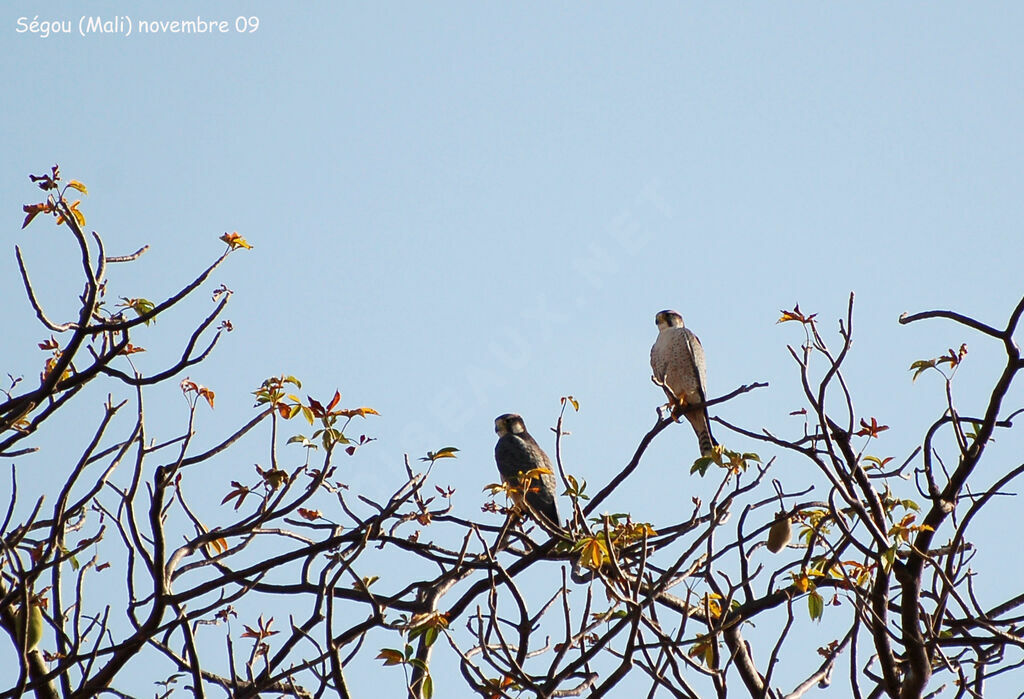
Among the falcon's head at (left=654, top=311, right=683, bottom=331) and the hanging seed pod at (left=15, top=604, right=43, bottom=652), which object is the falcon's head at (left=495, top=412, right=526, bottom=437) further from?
the hanging seed pod at (left=15, top=604, right=43, bottom=652)

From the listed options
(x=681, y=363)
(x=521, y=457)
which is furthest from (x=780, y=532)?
(x=521, y=457)

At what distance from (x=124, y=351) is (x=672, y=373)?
13.3 ft

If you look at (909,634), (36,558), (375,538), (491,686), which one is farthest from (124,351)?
(909,634)

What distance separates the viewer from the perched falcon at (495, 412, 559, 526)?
689 cm

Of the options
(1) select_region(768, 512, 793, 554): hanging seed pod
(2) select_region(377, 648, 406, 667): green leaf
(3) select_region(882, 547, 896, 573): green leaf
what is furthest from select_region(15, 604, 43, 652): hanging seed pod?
(3) select_region(882, 547, 896, 573): green leaf

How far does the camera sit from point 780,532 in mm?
3412

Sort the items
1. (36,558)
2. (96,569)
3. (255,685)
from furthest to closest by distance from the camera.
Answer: (96,569) < (36,558) < (255,685)

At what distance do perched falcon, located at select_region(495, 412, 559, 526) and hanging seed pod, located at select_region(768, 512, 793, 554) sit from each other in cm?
329

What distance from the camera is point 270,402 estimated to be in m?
3.28

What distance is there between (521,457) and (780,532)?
3.85 m

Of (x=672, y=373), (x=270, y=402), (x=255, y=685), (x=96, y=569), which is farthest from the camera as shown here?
(x=672, y=373)

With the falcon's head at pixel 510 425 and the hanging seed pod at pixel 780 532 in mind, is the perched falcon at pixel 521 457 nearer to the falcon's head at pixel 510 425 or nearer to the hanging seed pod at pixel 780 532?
the falcon's head at pixel 510 425

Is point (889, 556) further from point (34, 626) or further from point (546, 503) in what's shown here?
point (546, 503)

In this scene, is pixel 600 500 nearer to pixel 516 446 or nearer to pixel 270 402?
pixel 270 402
